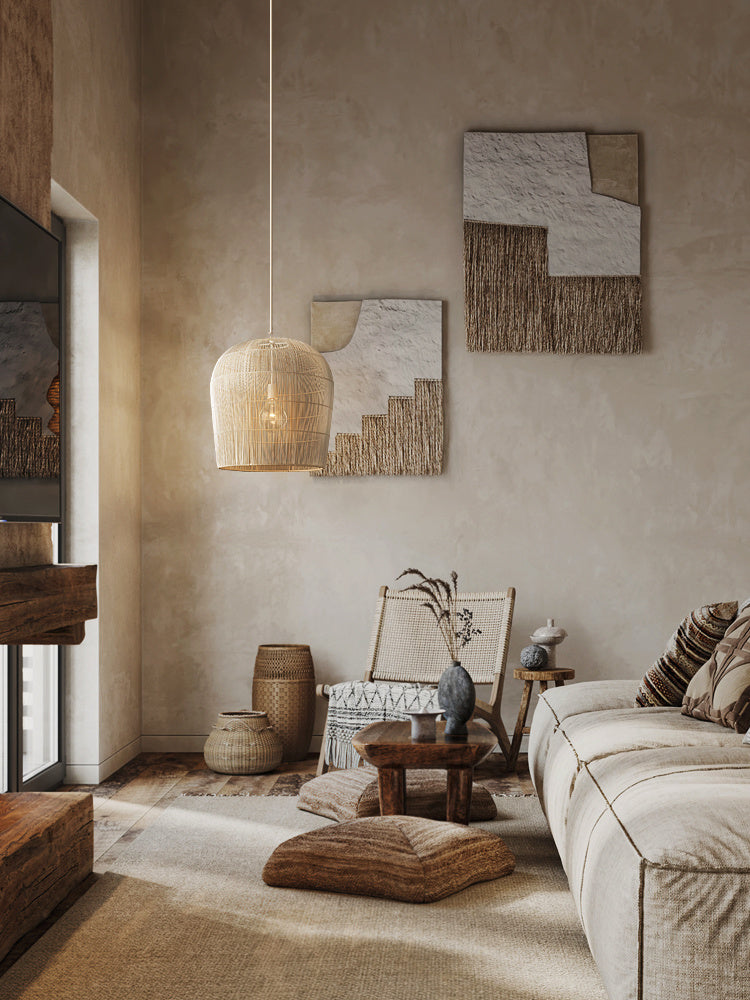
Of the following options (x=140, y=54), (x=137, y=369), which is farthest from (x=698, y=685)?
(x=140, y=54)

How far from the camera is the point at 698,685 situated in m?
2.85

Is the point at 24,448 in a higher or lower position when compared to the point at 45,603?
higher

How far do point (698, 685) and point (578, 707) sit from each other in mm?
402

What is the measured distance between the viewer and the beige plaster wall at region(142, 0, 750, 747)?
15.6 feet

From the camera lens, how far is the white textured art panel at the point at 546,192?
480 centimetres

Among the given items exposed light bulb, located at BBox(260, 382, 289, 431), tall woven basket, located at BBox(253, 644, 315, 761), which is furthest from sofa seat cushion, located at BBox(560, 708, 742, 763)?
tall woven basket, located at BBox(253, 644, 315, 761)

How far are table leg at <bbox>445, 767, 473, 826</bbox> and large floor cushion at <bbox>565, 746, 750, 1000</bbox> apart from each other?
1240mm

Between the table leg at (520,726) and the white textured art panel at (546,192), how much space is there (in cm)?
201

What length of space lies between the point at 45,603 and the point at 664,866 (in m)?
1.63

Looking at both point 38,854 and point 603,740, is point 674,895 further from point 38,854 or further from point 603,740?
point 38,854

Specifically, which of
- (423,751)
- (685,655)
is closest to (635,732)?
(685,655)

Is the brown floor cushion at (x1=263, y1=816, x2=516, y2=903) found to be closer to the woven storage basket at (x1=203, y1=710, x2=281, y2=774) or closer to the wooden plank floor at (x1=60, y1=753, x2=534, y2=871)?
the wooden plank floor at (x1=60, y1=753, x2=534, y2=871)

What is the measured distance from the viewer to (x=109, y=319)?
4.34 meters

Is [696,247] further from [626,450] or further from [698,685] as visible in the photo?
[698,685]
